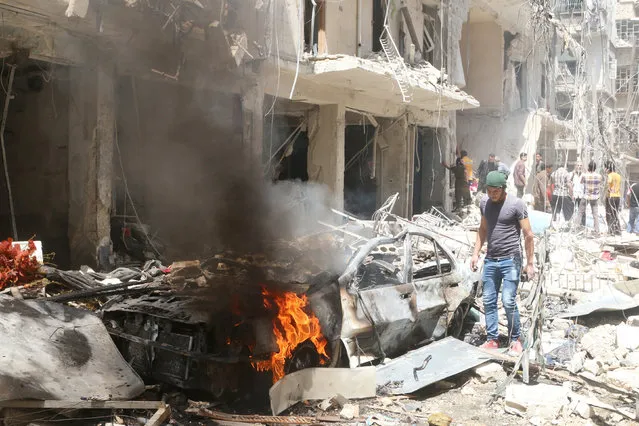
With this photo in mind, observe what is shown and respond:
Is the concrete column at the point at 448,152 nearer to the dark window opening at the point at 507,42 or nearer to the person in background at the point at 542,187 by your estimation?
the person in background at the point at 542,187

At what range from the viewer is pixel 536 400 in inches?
228

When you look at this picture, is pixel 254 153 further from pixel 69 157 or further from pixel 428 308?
pixel 428 308

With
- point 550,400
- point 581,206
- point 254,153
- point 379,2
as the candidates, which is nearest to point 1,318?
point 550,400

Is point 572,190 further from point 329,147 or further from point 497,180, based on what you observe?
point 497,180

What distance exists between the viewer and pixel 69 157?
34.0 ft

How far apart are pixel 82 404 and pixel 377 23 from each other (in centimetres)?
1364

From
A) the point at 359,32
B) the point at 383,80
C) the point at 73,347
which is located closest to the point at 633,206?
the point at 383,80

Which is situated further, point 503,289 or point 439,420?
point 503,289

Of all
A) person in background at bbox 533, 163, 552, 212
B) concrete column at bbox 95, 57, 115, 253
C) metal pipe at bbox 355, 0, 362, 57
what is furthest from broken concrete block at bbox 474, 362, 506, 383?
person in background at bbox 533, 163, 552, 212

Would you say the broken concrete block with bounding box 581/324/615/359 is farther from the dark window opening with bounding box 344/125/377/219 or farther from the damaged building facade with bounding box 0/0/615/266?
the dark window opening with bounding box 344/125/377/219

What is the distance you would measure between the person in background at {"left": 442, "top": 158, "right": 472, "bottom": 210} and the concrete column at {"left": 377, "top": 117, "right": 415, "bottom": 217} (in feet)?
5.65

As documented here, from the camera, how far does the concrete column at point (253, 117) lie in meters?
12.2

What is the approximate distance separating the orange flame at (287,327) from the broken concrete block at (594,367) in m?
3.33

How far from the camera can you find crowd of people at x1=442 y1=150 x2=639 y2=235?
17047mm
